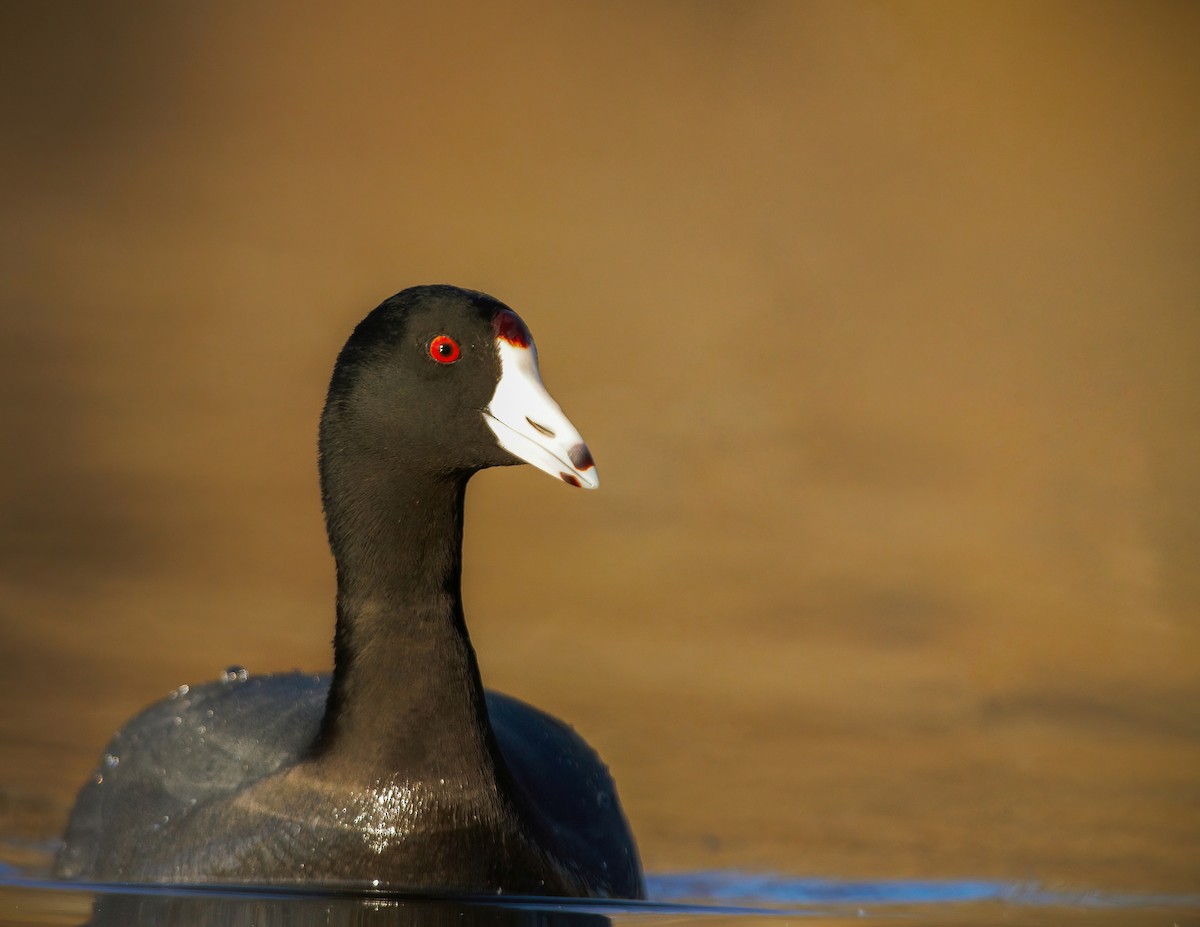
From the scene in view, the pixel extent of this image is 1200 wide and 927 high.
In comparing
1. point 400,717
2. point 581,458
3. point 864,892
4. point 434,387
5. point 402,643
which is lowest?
point 864,892

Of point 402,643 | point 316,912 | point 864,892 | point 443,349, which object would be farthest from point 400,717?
point 864,892

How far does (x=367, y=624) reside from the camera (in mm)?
3906

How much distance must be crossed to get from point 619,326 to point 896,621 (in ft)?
8.71

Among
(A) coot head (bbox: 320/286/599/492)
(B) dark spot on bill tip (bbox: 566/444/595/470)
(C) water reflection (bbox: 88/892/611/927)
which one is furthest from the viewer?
(A) coot head (bbox: 320/286/599/492)

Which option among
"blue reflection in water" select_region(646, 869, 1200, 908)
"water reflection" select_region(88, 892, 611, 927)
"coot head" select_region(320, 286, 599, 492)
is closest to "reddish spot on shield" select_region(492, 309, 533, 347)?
"coot head" select_region(320, 286, 599, 492)

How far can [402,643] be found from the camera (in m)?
3.87

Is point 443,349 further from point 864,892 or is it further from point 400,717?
point 864,892

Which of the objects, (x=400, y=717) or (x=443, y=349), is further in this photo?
(x=443, y=349)

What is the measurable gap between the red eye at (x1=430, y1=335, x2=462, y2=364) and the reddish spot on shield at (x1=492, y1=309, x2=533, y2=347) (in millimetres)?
91

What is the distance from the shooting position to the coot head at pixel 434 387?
154 inches

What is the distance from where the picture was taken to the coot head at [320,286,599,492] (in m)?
3.92

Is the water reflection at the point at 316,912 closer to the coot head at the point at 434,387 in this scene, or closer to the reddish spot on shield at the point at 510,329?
the coot head at the point at 434,387

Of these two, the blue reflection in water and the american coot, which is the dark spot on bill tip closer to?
the american coot

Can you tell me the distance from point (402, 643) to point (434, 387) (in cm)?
50
